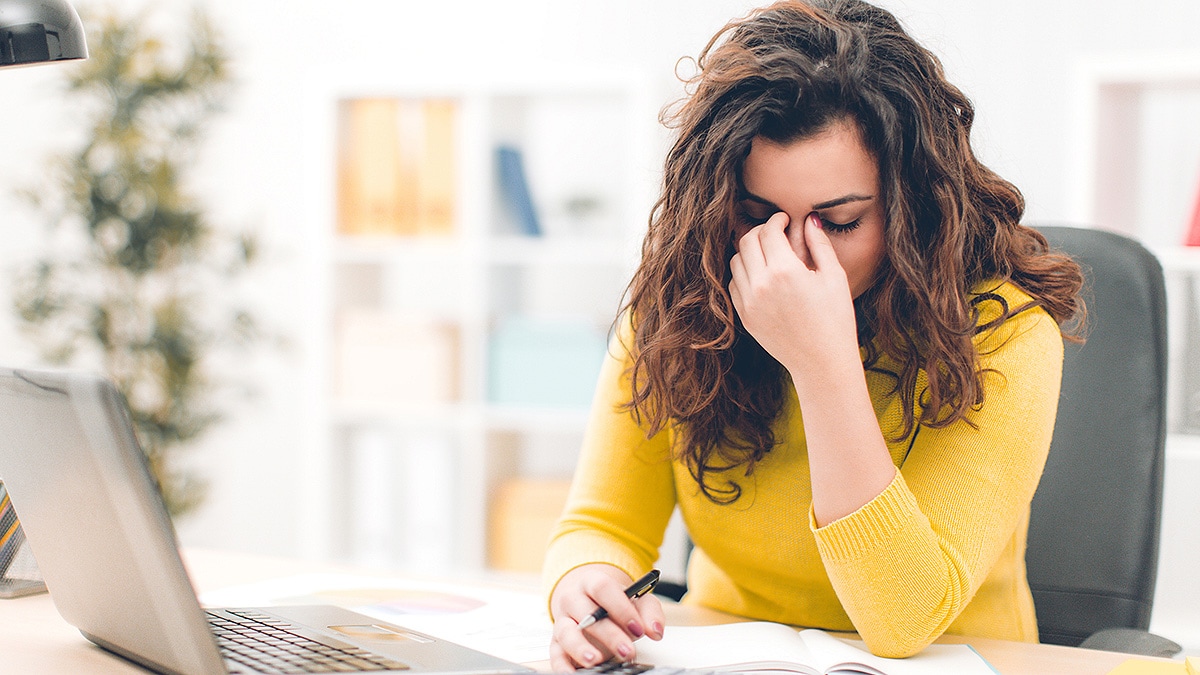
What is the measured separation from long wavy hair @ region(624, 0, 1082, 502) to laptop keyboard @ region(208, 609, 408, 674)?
1.49 ft

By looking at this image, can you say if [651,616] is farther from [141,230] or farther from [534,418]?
[141,230]

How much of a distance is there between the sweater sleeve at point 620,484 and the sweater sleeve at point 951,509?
0.94ft

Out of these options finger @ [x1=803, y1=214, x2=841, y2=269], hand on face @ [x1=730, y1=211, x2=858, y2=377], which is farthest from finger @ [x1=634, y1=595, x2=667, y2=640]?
finger @ [x1=803, y1=214, x2=841, y2=269]

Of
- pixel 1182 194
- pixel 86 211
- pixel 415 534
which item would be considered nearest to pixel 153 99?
pixel 86 211

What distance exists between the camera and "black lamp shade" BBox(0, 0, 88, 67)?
3.20 ft

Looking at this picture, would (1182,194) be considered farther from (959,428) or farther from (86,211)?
(86,211)

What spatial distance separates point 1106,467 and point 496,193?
1.74 metres

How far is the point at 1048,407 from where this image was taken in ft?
3.42

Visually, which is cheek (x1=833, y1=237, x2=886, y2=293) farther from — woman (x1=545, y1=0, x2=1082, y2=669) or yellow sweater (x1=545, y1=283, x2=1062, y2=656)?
yellow sweater (x1=545, y1=283, x2=1062, y2=656)

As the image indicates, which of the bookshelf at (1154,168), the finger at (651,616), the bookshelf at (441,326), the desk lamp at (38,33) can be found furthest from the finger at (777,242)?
the bookshelf at (441,326)

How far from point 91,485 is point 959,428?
0.76m

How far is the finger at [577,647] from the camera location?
853 millimetres

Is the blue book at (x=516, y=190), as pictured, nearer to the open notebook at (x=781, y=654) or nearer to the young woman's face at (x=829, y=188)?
the young woman's face at (x=829, y=188)

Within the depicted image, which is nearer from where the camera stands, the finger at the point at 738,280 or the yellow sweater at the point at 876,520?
the yellow sweater at the point at 876,520
